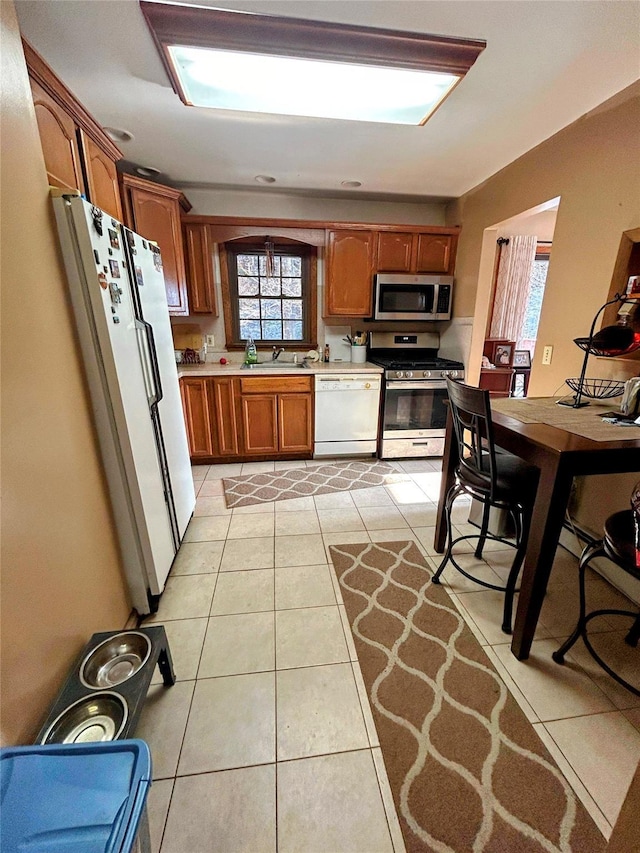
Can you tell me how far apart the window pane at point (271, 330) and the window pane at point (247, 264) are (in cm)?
50

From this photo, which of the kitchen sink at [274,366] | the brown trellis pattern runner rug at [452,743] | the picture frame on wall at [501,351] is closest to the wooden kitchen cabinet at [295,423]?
the kitchen sink at [274,366]

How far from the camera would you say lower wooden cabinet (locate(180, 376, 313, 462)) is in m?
3.17

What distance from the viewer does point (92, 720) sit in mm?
1055

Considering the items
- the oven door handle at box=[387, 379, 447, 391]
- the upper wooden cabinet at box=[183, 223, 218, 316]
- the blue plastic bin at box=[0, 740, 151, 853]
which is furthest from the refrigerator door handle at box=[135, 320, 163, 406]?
the oven door handle at box=[387, 379, 447, 391]

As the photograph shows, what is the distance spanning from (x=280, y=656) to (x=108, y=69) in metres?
2.77

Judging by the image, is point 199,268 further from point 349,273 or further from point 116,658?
point 116,658

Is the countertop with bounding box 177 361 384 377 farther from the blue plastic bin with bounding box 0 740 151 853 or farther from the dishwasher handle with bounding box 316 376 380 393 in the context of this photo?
the blue plastic bin with bounding box 0 740 151 853

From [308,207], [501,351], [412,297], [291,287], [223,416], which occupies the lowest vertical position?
[223,416]

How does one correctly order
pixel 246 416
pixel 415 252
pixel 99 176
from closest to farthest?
pixel 99 176 < pixel 246 416 < pixel 415 252

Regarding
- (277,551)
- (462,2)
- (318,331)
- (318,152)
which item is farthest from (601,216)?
(277,551)

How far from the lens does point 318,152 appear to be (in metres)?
2.44

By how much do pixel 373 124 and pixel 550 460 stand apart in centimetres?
212

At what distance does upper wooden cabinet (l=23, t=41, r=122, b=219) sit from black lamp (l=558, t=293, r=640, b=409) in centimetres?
242

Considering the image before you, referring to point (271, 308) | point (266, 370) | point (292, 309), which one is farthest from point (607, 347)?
point (271, 308)
